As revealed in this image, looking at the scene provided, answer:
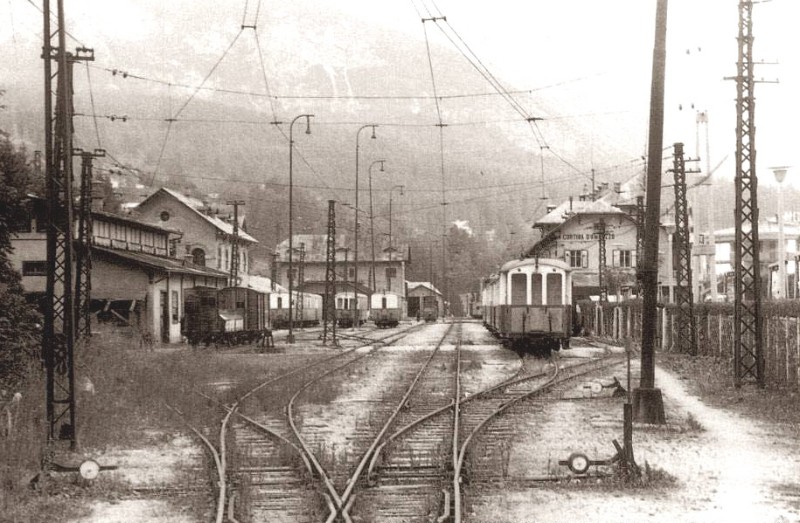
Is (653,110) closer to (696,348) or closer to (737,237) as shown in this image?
(737,237)

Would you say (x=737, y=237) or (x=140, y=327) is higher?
(x=737, y=237)

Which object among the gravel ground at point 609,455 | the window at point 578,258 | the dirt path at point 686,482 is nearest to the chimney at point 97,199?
the gravel ground at point 609,455

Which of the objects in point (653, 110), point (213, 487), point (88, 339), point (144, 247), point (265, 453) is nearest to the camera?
point (213, 487)

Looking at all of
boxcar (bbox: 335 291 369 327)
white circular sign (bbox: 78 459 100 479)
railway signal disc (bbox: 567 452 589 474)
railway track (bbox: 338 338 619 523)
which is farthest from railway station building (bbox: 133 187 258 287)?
railway signal disc (bbox: 567 452 589 474)

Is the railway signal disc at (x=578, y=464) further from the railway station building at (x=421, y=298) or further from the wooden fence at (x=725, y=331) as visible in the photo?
the railway station building at (x=421, y=298)

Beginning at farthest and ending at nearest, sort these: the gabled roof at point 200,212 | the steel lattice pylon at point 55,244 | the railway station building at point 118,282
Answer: the gabled roof at point 200,212, the railway station building at point 118,282, the steel lattice pylon at point 55,244

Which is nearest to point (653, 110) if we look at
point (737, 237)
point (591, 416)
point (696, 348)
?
point (591, 416)

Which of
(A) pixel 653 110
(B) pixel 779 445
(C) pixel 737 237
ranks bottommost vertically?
(B) pixel 779 445

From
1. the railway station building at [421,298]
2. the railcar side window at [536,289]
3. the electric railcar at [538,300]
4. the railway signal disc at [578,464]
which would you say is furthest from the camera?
the railway station building at [421,298]
